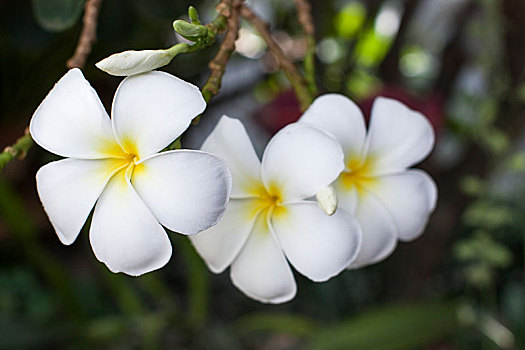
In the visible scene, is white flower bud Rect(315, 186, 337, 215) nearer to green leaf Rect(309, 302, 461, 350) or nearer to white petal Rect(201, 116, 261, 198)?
white petal Rect(201, 116, 261, 198)

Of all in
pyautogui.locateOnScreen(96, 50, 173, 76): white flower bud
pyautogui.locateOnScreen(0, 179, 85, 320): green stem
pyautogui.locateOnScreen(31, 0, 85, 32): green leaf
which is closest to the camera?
pyautogui.locateOnScreen(96, 50, 173, 76): white flower bud

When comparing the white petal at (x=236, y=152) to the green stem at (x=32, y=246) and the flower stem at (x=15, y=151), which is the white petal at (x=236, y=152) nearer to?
the flower stem at (x=15, y=151)

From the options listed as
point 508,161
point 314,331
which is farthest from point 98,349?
point 508,161

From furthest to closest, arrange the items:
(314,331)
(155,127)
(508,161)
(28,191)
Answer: (28,191) < (314,331) < (508,161) < (155,127)

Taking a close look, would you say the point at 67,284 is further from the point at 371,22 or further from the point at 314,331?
the point at 371,22

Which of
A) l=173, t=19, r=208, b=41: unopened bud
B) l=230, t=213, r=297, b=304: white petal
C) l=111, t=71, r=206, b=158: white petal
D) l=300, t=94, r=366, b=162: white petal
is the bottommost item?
l=230, t=213, r=297, b=304: white petal

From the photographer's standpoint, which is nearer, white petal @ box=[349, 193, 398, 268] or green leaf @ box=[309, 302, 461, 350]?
white petal @ box=[349, 193, 398, 268]

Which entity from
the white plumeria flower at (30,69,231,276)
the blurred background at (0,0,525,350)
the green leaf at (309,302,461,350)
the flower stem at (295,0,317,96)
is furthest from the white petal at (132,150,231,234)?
the green leaf at (309,302,461,350)

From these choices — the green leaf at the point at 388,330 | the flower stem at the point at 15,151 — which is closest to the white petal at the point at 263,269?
the flower stem at the point at 15,151

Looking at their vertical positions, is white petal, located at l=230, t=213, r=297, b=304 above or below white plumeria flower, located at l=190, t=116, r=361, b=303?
below
